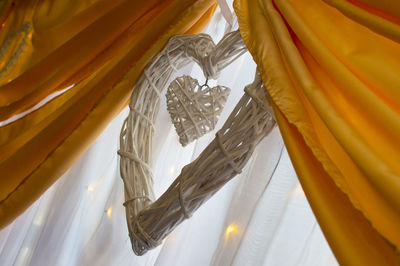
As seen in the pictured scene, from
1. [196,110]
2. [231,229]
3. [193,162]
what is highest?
[196,110]

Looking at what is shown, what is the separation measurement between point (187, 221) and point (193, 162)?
6.3 inches

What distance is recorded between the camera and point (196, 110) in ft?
2.85

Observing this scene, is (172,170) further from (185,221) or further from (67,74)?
(67,74)

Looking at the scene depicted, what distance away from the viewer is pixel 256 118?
694 mm

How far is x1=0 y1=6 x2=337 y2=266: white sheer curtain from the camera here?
74 centimetres

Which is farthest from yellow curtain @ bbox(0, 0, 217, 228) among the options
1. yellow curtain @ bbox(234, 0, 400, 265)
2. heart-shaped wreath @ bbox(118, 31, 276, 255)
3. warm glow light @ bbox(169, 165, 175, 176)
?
yellow curtain @ bbox(234, 0, 400, 265)

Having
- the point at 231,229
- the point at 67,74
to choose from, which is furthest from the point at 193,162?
the point at 67,74

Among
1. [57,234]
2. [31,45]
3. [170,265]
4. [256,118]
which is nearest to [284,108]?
[256,118]

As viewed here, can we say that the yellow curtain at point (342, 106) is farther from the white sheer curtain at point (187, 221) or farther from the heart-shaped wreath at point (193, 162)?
the white sheer curtain at point (187, 221)

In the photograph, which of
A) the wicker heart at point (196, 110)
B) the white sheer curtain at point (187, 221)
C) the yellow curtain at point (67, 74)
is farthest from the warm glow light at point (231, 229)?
the yellow curtain at point (67, 74)

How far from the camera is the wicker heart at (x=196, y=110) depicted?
863mm

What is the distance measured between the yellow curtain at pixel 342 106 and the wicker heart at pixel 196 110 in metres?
0.16

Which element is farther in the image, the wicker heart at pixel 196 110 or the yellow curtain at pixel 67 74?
the yellow curtain at pixel 67 74

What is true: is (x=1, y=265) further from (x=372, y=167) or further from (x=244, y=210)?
(x=372, y=167)
